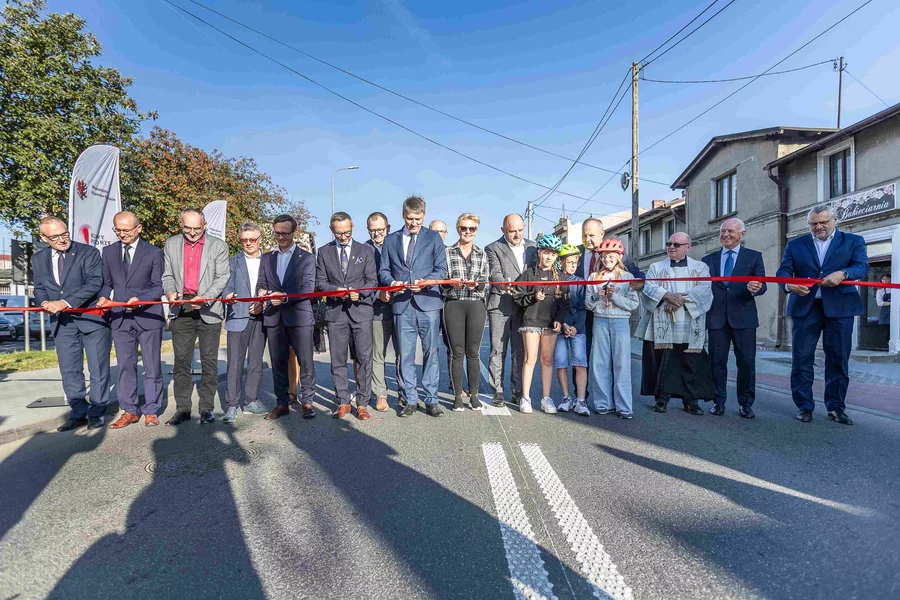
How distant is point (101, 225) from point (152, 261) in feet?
7.18

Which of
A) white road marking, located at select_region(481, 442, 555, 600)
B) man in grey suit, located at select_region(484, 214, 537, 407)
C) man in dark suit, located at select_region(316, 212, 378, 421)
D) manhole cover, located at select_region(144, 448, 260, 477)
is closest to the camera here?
white road marking, located at select_region(481, 442, 555, 600)

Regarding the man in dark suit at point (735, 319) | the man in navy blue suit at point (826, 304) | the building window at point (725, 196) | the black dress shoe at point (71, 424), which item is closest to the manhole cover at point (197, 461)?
the black dress shoe at point (71, 424)

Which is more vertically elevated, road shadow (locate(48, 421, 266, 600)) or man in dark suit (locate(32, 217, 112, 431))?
man in dark suit (locate(32, 217, 112, 431))

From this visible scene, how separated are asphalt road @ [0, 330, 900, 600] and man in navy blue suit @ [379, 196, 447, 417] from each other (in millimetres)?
861

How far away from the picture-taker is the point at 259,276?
18.0ft

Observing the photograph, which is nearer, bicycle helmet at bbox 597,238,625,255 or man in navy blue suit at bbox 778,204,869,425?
man in navy blue suit at bbox 778,204,869,425

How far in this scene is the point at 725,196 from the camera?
764 inches

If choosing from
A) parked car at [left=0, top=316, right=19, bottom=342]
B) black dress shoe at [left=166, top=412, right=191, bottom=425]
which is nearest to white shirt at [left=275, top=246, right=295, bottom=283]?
black dress shoe at [left=166, top=412, right=191, bottom=425]

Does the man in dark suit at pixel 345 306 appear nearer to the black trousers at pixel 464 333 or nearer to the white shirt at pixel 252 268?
the white shirt at pixel 252 268

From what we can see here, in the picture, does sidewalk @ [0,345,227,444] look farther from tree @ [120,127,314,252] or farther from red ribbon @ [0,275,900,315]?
tree @ [120,127,314,252]

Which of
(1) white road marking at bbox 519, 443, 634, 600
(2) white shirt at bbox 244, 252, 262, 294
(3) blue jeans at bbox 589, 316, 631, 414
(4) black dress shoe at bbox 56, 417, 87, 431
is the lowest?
(4) black dress shoe at bbox 56, 417, 87, 431

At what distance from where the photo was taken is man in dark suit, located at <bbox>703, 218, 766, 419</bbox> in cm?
539

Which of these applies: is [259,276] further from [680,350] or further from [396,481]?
[680,350]

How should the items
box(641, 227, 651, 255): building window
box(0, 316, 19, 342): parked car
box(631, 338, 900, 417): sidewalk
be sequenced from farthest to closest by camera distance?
box(641, 227, 651, 255): building window < box(0, 316, 19, 342): parked car < box(631, 338, 900, 417): sidewalk
